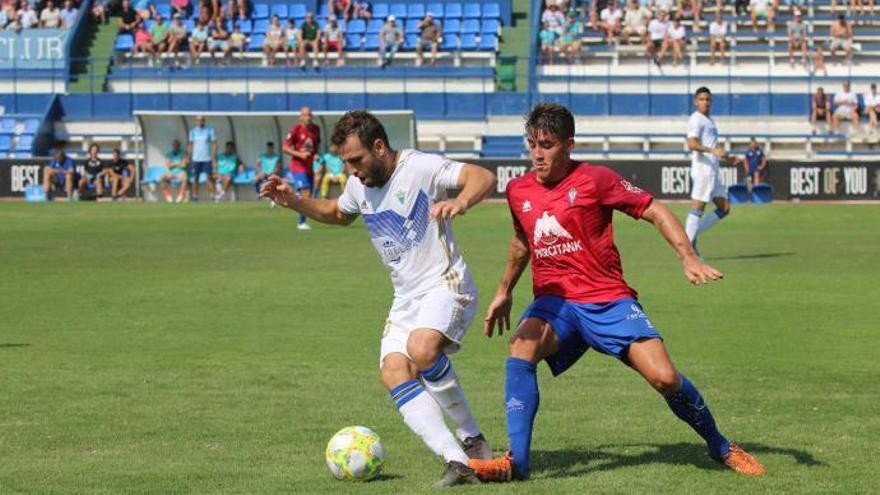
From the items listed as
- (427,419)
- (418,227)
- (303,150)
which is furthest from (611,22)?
(427,419)

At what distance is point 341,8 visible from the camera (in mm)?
47469

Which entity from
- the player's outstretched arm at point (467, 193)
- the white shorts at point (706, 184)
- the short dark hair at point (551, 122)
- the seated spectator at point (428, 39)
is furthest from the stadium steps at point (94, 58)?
the short dark hair at point (551, 122)

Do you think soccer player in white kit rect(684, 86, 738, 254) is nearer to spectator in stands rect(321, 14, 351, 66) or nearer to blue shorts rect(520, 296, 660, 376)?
blue shorts rect(520, 296, 660, 376)

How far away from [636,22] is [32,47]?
18198 mm

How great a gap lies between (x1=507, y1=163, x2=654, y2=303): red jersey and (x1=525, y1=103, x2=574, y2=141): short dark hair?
0.28 meters

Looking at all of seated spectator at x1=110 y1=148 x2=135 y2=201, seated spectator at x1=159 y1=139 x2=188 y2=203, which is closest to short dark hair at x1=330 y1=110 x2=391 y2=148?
seated spectator at x1=159 y1=139 x2=188 y2=203

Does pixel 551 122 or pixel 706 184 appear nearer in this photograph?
pixel 551 122

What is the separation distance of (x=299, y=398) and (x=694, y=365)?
3307 millimetres

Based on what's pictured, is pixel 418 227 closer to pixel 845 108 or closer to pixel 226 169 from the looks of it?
pixel 226 169

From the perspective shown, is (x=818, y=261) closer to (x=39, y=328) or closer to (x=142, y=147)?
(x=39, y=328)

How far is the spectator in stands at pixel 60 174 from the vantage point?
3859 cm

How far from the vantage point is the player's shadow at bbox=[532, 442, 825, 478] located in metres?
8.39

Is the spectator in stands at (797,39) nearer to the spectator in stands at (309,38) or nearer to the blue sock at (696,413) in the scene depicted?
the spectator in stands at (309,38)

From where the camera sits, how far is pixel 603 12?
4559 cm
